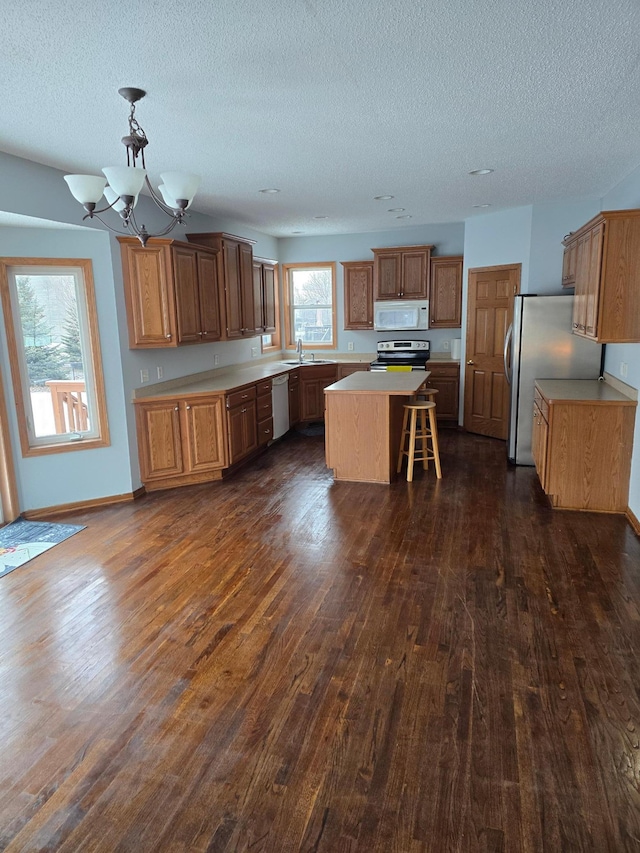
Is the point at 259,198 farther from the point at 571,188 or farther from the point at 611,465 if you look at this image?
the point at 611,465

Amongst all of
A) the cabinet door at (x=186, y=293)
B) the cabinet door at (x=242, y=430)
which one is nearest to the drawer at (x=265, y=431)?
the cabinet door at (x=242, y=430)

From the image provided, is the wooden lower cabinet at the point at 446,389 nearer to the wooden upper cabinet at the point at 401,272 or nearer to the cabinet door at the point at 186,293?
the wooden upper cabinet at the point at 401,272

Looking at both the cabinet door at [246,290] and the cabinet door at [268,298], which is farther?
the cabinet door at [268,298]

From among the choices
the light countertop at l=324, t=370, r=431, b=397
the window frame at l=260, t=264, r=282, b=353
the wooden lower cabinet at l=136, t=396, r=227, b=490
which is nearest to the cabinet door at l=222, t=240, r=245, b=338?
the wooden lower cabinet at l=136, t=396, r=227, b=490

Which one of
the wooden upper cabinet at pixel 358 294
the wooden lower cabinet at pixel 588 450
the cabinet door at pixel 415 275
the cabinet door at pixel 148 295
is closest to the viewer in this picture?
the wooden lower cabinet at pixel 588 450

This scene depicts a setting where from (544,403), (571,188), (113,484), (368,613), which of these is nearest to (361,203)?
(571,188)

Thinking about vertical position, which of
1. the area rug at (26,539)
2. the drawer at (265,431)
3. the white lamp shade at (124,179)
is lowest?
the area rug at (26,539)

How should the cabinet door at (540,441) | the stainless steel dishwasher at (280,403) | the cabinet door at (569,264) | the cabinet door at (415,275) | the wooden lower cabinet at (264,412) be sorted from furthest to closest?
the cabinet door at (415,275)
the stainless steel dishwasher at (280,403)
the wooden lower cabinet at (264,412)
the cabinet door at (569,264)
the cabinet door at (540,441)

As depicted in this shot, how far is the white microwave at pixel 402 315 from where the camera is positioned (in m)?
7.23

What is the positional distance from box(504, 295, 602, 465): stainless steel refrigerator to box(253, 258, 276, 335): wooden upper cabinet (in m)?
2.97

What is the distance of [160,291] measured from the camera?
15.7 ft

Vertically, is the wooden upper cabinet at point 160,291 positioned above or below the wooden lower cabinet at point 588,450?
above

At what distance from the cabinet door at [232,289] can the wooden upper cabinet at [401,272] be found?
2126 mm

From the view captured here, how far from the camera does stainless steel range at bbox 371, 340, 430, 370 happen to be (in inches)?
287
